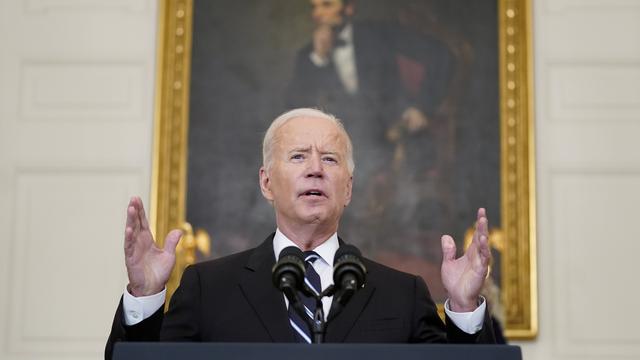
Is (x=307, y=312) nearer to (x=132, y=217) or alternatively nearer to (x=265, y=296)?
(x=265, y=296)

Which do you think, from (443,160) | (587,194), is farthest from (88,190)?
(587,194)

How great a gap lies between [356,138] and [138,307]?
145 inches

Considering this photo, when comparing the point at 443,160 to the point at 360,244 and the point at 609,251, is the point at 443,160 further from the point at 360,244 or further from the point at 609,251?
the point at 609,251

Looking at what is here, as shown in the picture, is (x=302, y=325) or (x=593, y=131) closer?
(x=302, y=325)

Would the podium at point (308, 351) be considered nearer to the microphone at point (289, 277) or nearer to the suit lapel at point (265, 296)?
the microphone at point (289, 277)

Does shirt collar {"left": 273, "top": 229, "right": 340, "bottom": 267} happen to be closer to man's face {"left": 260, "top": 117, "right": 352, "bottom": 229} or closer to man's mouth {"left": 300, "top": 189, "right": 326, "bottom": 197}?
man's face {"left": 260, "top": 117, "right": 352, "bottom": 229}

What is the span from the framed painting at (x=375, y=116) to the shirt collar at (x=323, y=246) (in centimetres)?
292

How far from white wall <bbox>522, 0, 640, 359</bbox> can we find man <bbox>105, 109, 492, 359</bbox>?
10.5 ft

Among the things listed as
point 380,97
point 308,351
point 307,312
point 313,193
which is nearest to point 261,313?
point 307,312

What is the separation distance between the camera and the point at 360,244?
617 cm

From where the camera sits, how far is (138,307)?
279 centimetres

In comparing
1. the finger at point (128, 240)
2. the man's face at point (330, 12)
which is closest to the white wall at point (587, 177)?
the man's face at point (330, 12)

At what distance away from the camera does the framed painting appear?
20.3 ft

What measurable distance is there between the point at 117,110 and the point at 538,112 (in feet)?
8.92
